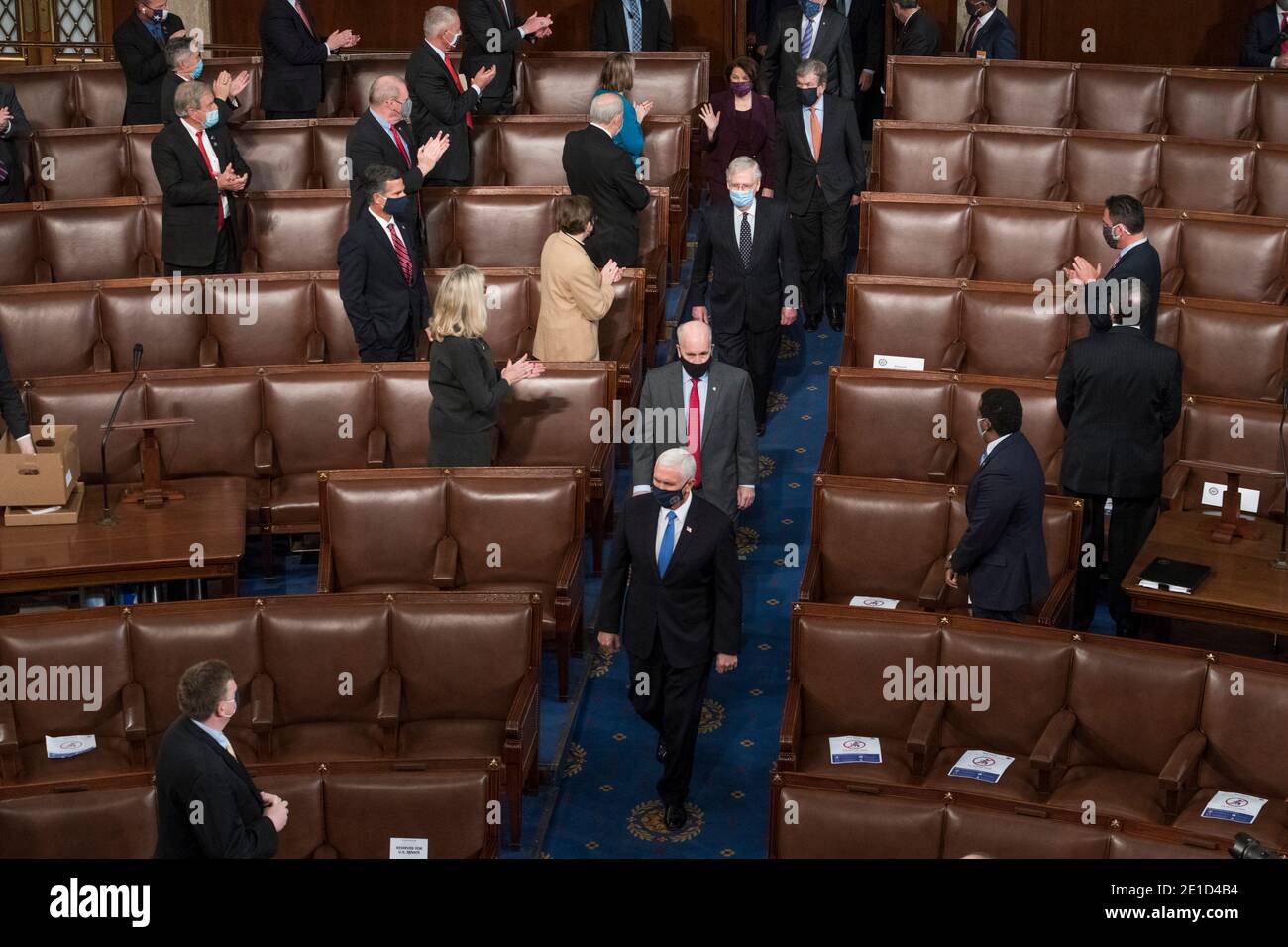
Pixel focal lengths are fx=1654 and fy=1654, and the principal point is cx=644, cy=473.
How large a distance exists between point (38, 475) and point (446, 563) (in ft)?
5.06

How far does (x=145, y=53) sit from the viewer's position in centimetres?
913

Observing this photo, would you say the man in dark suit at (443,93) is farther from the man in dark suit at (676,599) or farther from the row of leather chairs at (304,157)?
the man in dark suit at (676,599)

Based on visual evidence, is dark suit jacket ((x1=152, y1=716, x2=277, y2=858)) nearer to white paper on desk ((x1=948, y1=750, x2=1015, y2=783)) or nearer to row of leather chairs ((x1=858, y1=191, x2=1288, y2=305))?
white paper on desk ((x1=948, y1=750, x2=1015, y2=783))

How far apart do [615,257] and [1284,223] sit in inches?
121

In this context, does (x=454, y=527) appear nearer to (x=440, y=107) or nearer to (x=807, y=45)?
(x=440, y=107)

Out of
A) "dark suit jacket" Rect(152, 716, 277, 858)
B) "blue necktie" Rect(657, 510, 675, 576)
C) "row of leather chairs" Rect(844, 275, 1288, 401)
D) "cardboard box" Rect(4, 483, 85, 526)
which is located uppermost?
"row of leather chairs" Rect(844, 275, 1288, 401)

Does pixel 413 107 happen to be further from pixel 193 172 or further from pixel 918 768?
pixel 918 768

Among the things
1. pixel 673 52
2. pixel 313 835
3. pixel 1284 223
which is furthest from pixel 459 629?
pixel 673 52

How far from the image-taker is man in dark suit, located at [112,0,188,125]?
29.9ft

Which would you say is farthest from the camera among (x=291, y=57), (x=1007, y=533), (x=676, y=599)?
(x=291, y=57)

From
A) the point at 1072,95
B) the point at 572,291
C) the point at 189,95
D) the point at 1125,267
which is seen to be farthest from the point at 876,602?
the point at 1072,95

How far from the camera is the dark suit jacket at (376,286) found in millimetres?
6766

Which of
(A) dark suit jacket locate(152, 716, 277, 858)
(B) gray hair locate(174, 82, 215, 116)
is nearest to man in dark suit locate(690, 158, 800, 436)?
(B) gray hair locate(174, 82, 215, 116)

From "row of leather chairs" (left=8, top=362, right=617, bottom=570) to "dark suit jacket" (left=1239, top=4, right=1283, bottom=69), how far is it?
535cm
